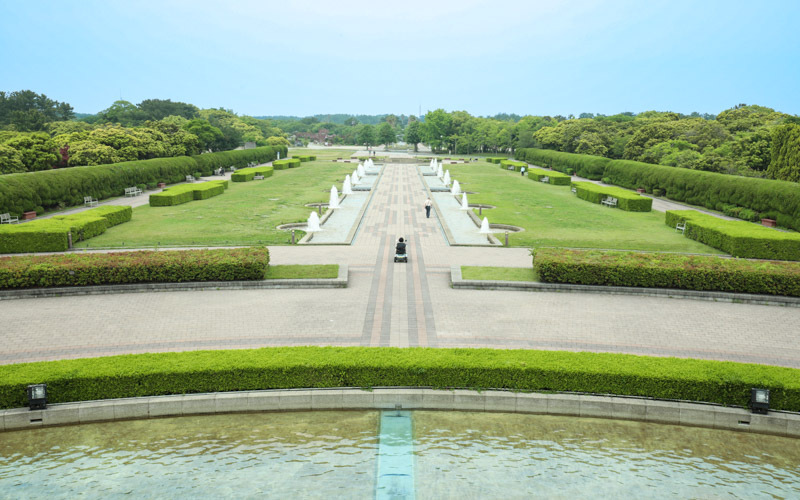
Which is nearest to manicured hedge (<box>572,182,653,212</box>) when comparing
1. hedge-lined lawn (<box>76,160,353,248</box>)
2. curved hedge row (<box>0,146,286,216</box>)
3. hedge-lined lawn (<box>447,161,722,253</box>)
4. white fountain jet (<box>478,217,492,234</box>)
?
hedge-lined lawn (<box>447,161,722,253</box>)

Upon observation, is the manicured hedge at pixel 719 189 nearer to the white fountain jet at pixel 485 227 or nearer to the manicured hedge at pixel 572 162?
the manicured hedge at pixel 572 162

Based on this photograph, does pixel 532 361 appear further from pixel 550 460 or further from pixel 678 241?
pixel 678 241

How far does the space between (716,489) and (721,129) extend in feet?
162

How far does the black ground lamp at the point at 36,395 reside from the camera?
27.5ft

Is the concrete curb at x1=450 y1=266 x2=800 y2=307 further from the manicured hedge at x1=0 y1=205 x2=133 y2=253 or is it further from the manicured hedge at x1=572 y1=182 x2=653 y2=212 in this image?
the manicured hedge at x1=572 y1=182 x2=653 y2=212

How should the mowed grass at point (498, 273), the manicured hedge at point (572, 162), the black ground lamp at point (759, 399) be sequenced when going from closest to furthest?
the black ground lamp at point (759, 399) → the mowed grass at point (498, 273) → the manicured hedge at point (572, 162)

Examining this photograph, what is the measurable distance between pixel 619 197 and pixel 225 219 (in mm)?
22648

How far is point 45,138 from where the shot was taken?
35.1 metres

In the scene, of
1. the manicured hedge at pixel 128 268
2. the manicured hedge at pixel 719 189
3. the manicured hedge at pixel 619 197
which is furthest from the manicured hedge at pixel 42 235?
the manicured hedge at pixel 719 189

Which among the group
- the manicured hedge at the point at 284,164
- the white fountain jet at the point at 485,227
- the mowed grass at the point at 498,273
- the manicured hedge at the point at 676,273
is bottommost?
the mowed grass at the point at 498,273

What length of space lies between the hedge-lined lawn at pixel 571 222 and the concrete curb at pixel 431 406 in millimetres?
12307

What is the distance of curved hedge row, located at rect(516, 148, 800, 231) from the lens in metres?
26.2

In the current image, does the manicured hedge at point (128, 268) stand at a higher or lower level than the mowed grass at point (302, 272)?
higher

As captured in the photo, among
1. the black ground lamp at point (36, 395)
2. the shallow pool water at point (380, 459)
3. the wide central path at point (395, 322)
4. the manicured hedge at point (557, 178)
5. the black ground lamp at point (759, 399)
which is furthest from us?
the manicured hedge at point (557, 178)
